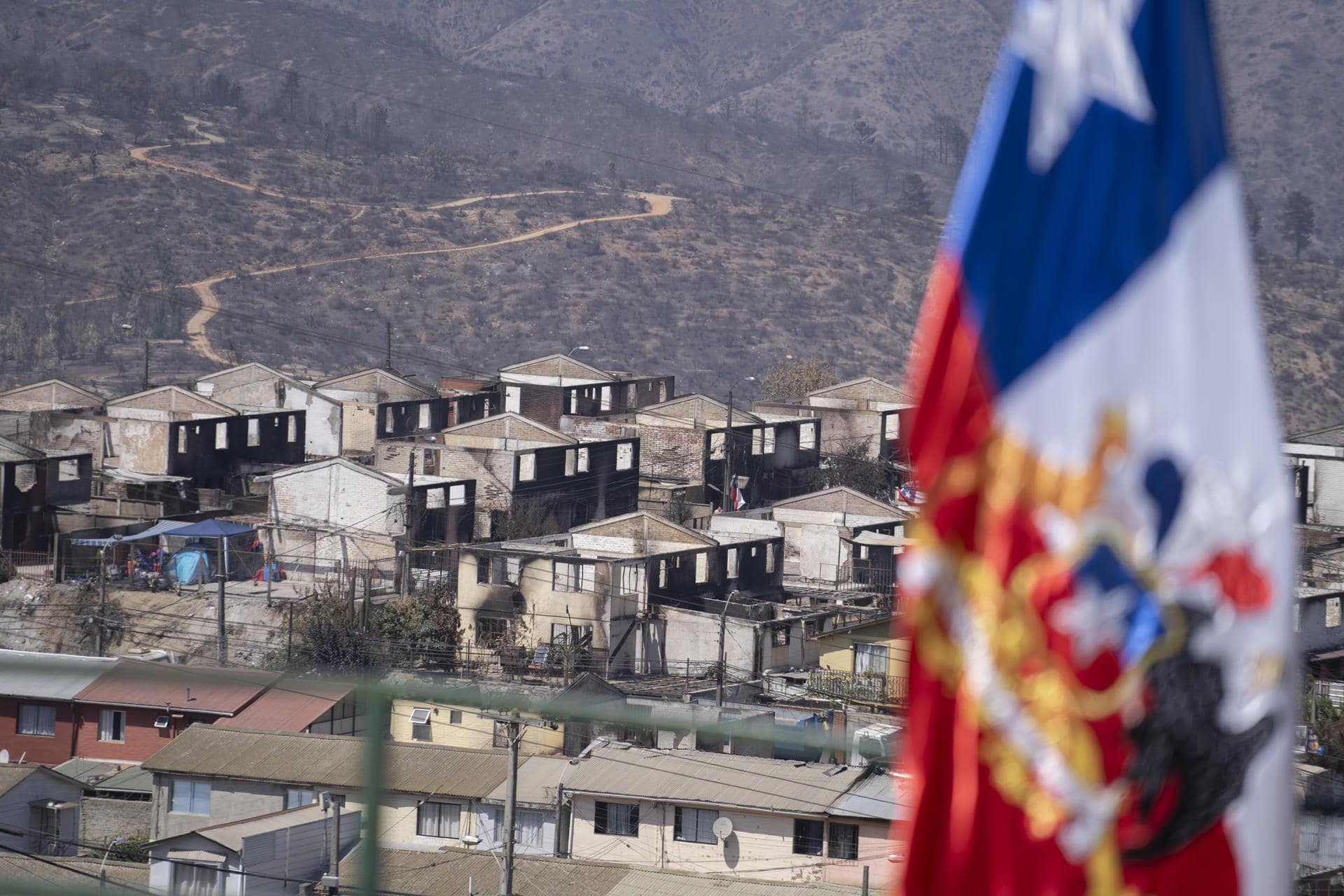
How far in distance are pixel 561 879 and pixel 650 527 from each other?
52.2ft

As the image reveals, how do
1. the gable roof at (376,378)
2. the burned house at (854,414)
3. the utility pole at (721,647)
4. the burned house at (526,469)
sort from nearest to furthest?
the utility pole at (721,647) → the burned house at (526,469) → the gable roof at (376,378) → the burned house at (854,414)

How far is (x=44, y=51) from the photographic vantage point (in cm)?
11244

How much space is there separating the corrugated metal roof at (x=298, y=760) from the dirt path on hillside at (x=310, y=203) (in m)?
49.6

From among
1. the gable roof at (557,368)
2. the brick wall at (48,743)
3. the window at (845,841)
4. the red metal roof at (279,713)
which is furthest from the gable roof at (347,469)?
the window at (845,841)

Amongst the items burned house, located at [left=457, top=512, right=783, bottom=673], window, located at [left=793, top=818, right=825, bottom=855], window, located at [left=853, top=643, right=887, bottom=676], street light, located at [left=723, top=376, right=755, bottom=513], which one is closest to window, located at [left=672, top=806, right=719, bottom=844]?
window, located at [left=793, top=818, right=825, bottom=855]

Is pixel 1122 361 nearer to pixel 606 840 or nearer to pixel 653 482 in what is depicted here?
pixel 606 840

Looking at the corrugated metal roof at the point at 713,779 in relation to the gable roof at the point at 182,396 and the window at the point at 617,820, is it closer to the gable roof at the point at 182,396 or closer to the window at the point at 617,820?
the window at the point at 617,820

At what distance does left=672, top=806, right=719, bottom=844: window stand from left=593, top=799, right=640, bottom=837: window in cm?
44

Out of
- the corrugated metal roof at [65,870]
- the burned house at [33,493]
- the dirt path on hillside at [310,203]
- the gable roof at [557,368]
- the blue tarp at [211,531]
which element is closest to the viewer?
the corrugated metal roof at [65,870]

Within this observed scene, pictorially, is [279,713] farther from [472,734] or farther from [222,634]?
[222,634]

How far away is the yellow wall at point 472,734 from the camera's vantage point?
19.1 meters

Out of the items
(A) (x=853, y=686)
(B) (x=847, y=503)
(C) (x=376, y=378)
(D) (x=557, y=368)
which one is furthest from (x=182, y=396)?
(A) (x=853, y=686)

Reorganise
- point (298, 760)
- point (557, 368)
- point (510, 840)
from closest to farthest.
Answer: point (510, 840) → point (298, 760) → point (557, 368)

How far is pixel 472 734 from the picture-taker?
67.1 feet
